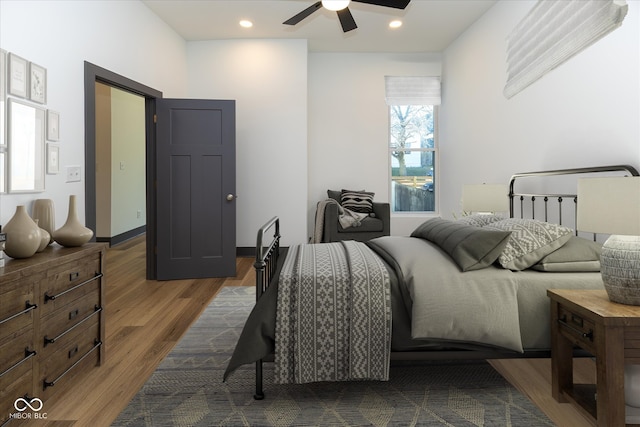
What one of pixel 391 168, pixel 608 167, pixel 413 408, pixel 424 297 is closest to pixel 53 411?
pixel 413 408

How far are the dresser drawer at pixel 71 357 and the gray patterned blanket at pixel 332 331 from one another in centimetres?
103

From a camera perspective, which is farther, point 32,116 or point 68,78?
point 68,78

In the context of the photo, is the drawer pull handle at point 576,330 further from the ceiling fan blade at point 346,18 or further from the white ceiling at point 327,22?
the white ceiling at point 327,22

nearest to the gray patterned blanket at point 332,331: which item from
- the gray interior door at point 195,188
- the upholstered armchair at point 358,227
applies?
the gray interior door at point 195,188

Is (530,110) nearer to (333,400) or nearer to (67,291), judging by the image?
(333,400)

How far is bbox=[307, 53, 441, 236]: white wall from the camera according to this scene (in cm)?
586

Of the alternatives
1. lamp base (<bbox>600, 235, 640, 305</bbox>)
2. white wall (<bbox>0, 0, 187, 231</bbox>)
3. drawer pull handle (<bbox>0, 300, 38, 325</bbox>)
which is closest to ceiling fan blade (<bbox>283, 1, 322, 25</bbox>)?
white wall (<bbox>0, 0, 187, 231</bbox>)

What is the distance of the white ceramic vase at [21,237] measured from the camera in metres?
1.83

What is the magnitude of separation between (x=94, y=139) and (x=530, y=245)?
125 inches

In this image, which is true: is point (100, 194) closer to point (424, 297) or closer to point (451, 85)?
point (451, 85)

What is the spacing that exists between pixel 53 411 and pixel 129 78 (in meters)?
2.94

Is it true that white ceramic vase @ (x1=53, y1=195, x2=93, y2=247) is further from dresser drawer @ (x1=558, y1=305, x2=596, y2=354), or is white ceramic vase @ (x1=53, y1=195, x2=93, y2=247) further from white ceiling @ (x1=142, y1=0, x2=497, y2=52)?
white ceiling @ (x1=142, y1=0, x2=497, y2=52)

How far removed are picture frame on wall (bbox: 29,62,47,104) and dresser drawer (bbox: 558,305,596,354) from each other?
10.2ft

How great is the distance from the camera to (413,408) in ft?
5.94
